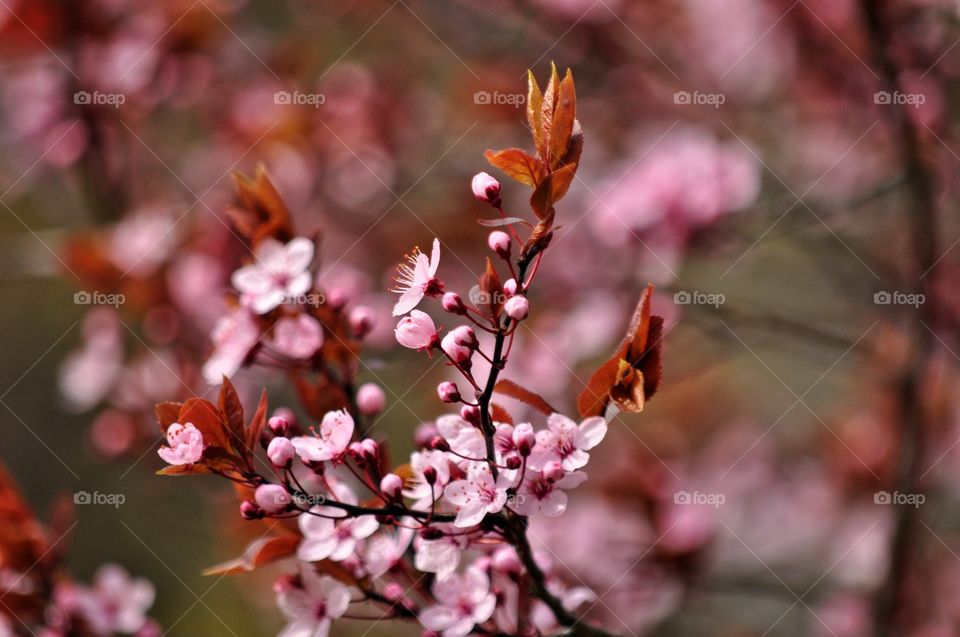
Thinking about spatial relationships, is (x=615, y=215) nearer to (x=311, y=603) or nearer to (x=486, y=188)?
(x=486, y=188)

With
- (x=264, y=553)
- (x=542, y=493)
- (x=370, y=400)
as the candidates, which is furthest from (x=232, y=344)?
(x=542, y=493)

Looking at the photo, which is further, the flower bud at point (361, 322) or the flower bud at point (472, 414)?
the flower bud at point (361, 322)

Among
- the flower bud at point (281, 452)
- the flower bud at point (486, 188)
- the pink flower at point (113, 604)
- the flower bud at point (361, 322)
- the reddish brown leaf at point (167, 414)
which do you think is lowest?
the pink flower at point (113, 604)

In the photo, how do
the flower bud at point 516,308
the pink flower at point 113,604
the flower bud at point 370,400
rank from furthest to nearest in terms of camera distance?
the pink flower at point 113,604 < the flower bud at point 370,400 < the flower bud at point 516,308

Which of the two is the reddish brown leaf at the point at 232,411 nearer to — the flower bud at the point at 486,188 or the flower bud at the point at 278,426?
the flower bud at the point at 278,426

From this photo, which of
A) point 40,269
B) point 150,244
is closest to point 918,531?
point 150,244

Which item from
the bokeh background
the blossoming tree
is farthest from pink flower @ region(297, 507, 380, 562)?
the bokeh background

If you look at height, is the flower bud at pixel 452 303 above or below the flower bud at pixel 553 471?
above

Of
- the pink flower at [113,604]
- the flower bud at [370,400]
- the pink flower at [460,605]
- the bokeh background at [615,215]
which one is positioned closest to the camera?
the pink flower at [460,605]

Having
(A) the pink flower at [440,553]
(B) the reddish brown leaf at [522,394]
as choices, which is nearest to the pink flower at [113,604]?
(A) the pink flower at [440,553]
